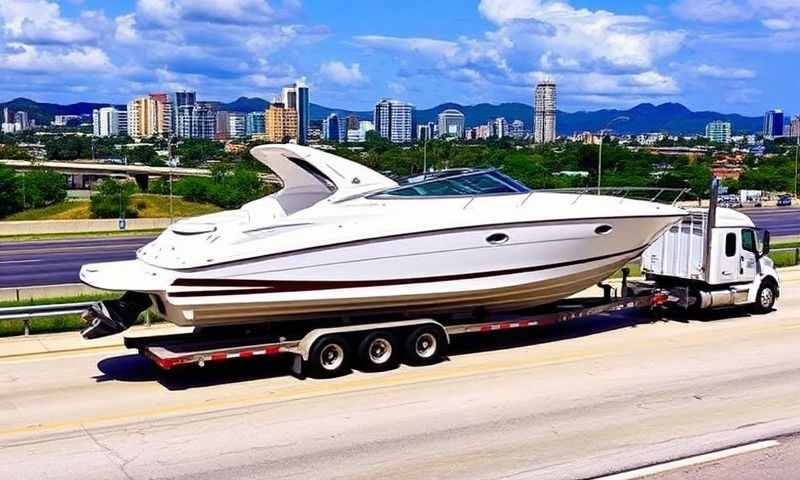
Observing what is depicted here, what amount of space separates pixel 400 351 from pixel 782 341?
726 centimetres

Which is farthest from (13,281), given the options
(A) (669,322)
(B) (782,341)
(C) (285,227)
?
(B) (782,341)

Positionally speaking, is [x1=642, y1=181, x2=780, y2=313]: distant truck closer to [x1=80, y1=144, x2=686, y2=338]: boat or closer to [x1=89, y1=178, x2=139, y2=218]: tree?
[x1=80, y1=144, x2=686, y2=338]: boat

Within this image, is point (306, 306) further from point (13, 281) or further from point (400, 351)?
point (13, 281)

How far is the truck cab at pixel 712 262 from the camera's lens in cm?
1848

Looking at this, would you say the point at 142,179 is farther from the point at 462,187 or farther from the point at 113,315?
the point at 113,315

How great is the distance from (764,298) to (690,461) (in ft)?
34.8

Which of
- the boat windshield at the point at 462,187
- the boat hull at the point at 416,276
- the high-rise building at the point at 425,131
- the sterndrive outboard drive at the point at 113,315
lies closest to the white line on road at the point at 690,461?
the boat hull at the point at 416,276

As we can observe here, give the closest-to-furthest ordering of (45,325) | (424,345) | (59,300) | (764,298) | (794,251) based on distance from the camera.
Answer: (424,345) < (45,325) < (764,298) < (59,300) < (794,251)

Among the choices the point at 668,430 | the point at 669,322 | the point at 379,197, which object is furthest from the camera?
the point at 669,322

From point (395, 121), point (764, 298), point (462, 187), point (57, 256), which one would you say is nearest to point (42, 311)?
point (462, 187)

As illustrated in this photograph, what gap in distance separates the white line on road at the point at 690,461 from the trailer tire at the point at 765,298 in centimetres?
927

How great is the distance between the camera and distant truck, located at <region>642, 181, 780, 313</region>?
728 inches

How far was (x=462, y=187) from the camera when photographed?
15.8 meters

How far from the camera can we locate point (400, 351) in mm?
14602
